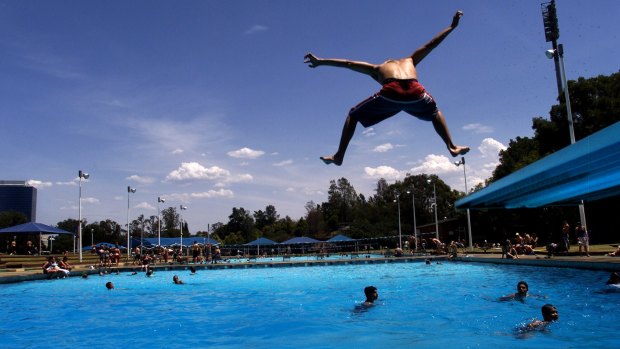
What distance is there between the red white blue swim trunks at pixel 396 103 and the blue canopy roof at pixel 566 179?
19.9 feet

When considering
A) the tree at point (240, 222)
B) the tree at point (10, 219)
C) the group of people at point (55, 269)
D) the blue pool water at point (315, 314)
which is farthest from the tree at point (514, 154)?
the tree at point (10, 219)

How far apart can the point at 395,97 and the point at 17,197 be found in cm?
17046

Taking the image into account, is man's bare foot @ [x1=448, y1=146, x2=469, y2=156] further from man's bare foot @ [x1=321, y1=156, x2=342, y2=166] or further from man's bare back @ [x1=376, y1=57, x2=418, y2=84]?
man's bare foot @ [x1=321, y1=156, x2=342, y2=166]

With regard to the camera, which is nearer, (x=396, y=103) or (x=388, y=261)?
(x=396, y=103)

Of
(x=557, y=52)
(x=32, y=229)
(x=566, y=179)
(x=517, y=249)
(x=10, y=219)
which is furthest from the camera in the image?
(x=10, y=219)

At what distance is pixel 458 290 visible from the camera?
1456 cm

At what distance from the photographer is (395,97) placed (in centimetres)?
516

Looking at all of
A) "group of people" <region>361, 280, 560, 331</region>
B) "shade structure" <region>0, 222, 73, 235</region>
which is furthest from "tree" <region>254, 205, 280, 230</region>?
"group of people" <region>361, 280, 560, 331</region>

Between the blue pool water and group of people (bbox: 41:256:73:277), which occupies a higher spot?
group of people (bbox: 41:256:73:277)

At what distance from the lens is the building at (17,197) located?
148 m

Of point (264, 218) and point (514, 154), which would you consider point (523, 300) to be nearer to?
point (514, 154)

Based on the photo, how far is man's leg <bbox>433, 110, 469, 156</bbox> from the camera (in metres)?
5.56

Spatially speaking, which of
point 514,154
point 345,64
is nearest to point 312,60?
point 345,64

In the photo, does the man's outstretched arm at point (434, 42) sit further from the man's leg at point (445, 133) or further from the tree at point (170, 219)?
the tree at point (170, 219)
